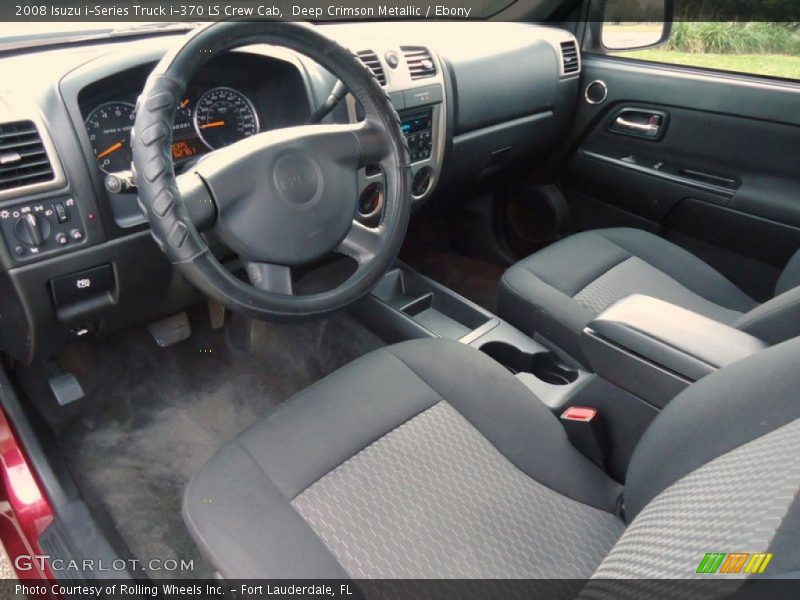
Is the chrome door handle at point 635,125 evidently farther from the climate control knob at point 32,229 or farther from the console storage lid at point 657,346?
the climate control knob at point 32,229

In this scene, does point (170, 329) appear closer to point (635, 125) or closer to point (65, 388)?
point (65, 388)

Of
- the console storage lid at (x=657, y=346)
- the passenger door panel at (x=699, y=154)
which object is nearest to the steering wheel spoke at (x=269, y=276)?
the console storage lid at (x=657, y=346)

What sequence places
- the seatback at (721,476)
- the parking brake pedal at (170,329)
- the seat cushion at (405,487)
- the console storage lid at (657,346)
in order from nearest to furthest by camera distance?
the seatback at (721,476) → the seat cushion at (405,487) → the console storage lid at (657,346) → the parking brake pedal at (170,329)

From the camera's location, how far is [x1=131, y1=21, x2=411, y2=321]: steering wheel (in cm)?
96

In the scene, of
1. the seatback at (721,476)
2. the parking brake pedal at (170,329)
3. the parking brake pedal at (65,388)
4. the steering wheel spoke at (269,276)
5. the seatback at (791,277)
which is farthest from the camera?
the parking brake pedal at (170,329)

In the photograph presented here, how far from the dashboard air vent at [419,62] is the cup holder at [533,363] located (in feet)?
2.29

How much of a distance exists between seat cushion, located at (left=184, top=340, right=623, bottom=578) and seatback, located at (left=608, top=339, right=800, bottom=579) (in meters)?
0.14

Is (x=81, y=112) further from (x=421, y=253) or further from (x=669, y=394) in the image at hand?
(x=421, y=253)

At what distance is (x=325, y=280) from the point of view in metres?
2.04

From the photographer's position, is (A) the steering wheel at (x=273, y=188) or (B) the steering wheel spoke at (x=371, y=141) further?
(B) the steering wheel spoke at (x=371, y=141)

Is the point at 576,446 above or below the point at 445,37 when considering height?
below

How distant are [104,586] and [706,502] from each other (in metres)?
1.09

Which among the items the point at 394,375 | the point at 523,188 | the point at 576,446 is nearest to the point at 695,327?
the point at 576,446

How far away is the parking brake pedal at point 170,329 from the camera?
1713 millimetres
